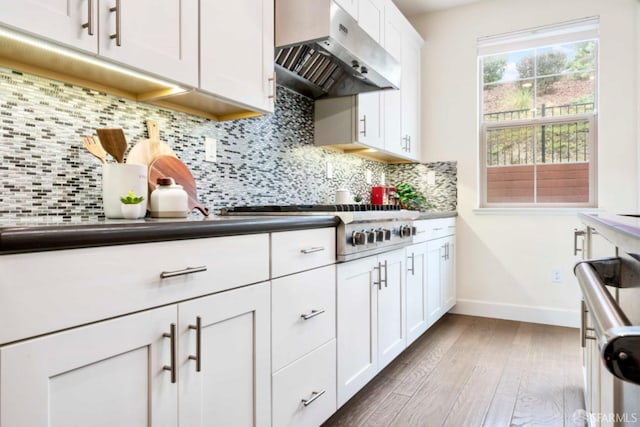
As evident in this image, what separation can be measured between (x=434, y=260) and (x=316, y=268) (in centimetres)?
174

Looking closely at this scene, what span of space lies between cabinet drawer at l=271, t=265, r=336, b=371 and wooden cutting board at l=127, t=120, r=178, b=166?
2.43 ft

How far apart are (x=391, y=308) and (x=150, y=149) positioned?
4.83ft

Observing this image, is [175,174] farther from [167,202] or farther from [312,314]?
[312,314]

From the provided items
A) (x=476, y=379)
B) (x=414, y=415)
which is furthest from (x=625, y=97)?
(x=414, y=415)

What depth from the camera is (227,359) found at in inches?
46.2

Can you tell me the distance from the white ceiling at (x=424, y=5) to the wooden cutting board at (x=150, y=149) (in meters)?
2.85

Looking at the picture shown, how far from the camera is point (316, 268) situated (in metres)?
1.59

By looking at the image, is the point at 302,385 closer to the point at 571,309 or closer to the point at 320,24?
the point at 320,24

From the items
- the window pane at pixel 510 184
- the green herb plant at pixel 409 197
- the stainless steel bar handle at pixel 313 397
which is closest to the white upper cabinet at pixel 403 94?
the green herb plant at pixel 409 197

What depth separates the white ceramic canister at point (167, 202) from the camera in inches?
54.8

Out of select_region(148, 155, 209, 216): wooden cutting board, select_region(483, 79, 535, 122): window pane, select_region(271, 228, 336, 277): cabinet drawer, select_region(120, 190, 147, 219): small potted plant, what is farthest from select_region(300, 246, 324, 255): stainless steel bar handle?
select_region(483, 79, 535, 122): window pane

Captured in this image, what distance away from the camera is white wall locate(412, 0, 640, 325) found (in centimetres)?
312

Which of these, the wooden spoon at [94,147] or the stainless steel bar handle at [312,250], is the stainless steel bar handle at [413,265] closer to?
the stainless steel bar handle at [312,250]

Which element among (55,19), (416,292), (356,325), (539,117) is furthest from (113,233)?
(539,117)
